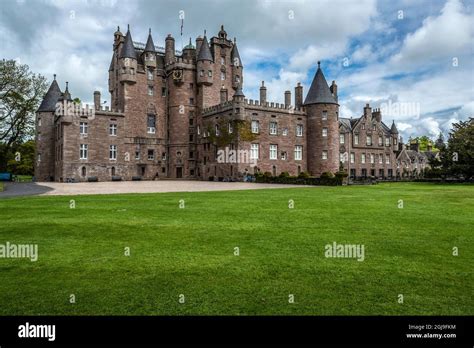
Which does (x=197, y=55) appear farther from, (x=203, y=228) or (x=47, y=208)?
(x=203, y=228)

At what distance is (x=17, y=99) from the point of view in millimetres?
55625

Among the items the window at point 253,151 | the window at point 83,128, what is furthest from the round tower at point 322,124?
the window at point 83,128

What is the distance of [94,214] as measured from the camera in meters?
14.2

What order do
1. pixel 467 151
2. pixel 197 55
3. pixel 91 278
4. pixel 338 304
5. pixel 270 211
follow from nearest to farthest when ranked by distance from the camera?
pixel 338 304 → pixel 91 278 → pixel 270 211 → pixel 467 151 → pixel 197 55

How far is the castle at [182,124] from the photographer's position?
5297cm

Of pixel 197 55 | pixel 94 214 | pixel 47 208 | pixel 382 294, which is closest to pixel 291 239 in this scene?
pixel 382 294

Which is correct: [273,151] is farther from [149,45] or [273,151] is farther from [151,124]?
[149,45]

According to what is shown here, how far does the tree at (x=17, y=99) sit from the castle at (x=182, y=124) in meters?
3.83

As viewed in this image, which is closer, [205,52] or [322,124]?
[322,124]

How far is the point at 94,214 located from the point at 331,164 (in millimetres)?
48748

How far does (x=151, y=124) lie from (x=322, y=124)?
2902 cm

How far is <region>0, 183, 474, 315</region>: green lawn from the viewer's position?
17.2 feet

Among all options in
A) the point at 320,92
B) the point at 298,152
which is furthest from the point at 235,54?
the point at 298,152
